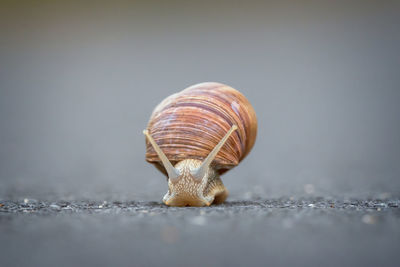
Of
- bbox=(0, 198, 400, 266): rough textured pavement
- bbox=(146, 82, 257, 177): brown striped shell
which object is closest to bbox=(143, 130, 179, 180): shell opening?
bbox=(146, 82, 257, 177): brown striped shell

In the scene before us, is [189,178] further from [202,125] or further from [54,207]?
[54,207]

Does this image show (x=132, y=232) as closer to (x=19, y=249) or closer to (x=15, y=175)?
(x=19, y=249)

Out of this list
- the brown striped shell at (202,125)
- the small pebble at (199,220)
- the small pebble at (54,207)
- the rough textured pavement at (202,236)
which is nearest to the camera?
the rough textured pavement at (202,236)

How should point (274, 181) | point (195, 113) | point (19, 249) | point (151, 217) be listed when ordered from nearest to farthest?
point (19, 249), point (151, 217), point (195, 113), point (274, 181)

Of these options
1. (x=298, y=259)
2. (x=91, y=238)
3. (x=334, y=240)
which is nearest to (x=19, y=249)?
(x=91, y=238)

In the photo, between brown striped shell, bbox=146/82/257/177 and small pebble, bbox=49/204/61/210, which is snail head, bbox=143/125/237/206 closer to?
brown striped shell, bbox=146/82/257/177

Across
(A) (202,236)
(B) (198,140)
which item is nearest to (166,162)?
(B) (198,140)

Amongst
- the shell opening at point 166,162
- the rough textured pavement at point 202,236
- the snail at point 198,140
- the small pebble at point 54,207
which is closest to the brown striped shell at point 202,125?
the snail at point 198,140

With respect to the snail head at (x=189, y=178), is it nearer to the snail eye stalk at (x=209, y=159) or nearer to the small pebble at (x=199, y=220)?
the snail eye stalk at (x=209, y=159)
